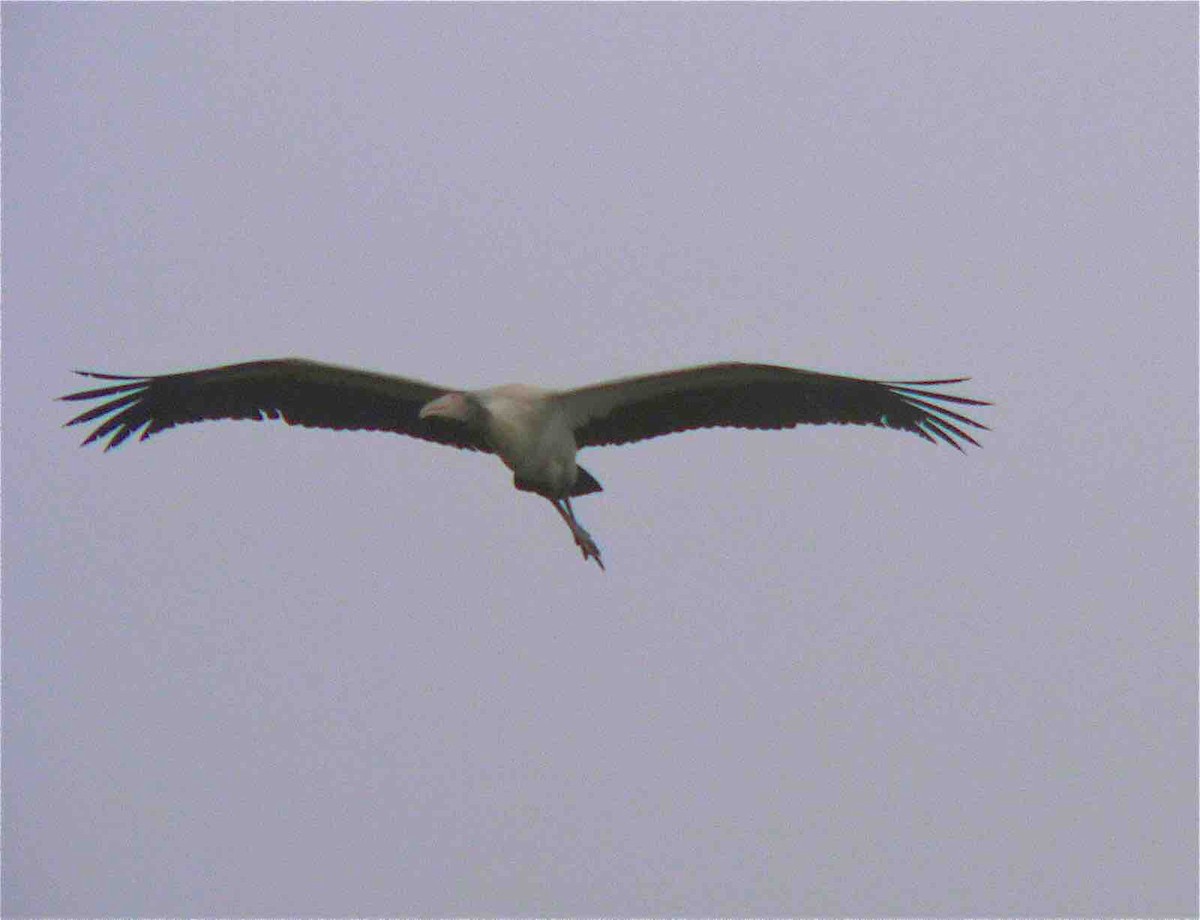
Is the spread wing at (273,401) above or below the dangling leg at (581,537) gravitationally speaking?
above

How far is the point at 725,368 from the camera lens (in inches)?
385

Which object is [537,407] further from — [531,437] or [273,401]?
[273,401]

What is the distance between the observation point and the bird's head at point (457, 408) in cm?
964

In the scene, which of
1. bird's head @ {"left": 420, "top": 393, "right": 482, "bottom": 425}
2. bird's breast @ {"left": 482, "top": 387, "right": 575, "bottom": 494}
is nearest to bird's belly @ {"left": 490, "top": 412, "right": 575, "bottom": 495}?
bird's breast @ {"left": 482, "top": 387, "right": 575, "bottom": 494}

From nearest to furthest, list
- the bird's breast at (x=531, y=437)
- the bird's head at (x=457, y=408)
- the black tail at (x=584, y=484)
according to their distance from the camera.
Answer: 1. the bird's head at (x=457, y=408)
2. the bird's breast at (x=531, y=437)
3. the black tail at (x=584, y=484)

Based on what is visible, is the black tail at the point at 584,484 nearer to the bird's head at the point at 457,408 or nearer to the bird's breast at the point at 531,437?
the bird's breast at the point at 531,437

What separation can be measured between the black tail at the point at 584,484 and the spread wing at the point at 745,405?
0.86ft

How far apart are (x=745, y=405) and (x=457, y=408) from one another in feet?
5.80

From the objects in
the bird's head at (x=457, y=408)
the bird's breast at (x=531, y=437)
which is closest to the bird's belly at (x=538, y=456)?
the bird's breast at (x=531, y=437)

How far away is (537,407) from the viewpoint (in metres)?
9.98

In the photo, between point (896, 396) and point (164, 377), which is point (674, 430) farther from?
point (164, 377)

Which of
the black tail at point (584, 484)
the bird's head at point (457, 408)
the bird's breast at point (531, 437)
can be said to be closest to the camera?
the bird's head at point (457, 408)

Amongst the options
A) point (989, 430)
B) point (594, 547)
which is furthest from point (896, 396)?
point (594, 547)

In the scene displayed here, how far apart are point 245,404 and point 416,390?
45.2 inches
